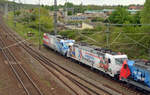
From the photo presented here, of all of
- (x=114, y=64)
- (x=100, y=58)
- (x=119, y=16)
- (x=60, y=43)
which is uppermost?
(x=119, y=16)

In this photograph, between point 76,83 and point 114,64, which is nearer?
point 76,83

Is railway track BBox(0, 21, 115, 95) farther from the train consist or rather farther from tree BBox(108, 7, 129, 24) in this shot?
tree BBox(108, 7, 129, 24)

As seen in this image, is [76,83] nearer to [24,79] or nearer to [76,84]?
[76,84]

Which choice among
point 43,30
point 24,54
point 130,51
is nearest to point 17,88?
point 24,54

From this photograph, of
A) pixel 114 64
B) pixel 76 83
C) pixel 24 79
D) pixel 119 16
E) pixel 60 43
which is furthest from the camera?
pixel 119 16

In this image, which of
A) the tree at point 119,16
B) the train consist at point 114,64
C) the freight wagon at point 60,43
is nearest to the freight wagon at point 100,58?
the train consist at point 114,64

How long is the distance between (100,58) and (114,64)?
2.48 metres

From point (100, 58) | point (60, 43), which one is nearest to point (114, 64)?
point (100, 58)

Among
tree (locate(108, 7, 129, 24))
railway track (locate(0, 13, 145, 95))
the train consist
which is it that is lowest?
railway track (locate(0, 13, 145, 95))

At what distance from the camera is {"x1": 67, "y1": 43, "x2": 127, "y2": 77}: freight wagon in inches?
792

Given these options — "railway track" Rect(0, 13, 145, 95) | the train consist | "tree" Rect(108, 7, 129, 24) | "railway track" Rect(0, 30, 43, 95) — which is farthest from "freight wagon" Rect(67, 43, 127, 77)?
"tree" Rect(108, 7, 129, 24)

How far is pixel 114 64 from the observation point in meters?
20.1

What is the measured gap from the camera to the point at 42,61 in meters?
29.8

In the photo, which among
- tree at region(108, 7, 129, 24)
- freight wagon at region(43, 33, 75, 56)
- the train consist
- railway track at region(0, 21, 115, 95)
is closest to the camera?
the train consist
